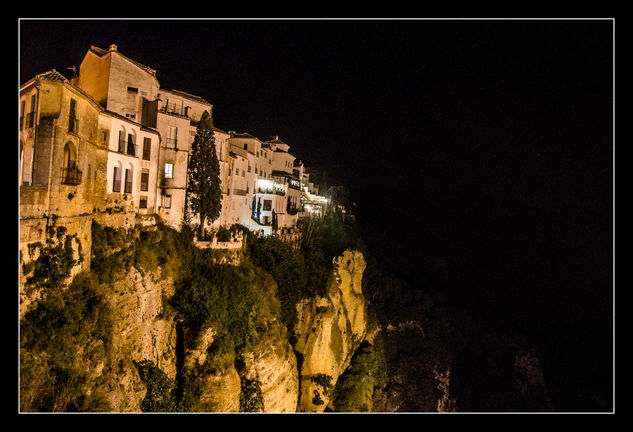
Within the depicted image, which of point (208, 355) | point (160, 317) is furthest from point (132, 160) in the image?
point (208, 355)

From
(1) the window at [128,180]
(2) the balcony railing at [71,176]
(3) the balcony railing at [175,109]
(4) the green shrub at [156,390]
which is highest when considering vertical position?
(3) the balcony railing at [175,109]

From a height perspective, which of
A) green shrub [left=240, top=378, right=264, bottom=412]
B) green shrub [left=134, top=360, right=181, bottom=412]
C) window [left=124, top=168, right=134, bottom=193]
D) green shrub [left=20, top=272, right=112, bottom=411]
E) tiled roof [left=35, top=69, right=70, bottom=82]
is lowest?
green shrub [left=240, top=378, right=264, bottom=412]

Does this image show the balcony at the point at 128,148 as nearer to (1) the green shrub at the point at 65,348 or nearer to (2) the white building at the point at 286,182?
(1) the green shrub at the point at 65,348

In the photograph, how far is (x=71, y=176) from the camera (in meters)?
11.0

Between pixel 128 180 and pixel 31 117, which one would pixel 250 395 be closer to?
pixel 128 180

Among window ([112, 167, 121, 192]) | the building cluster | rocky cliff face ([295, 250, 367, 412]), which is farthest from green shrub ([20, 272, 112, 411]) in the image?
rocky cliff face ([295, 250, 367, 412])

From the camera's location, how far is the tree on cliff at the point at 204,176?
18516mm

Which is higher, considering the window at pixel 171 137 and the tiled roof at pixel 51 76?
the window at pixel 171 137

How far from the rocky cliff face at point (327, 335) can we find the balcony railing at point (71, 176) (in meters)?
14.5

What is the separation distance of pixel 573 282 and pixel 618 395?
78.8m

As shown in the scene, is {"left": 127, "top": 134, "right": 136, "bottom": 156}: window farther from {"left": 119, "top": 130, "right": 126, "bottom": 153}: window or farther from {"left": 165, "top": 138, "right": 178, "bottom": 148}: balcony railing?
{"left": 165, "top": 138, "right": 178, "bottom": 148}: balcony railing

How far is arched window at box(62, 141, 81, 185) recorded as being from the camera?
422 inches

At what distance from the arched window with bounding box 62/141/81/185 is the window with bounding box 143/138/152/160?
545 cm

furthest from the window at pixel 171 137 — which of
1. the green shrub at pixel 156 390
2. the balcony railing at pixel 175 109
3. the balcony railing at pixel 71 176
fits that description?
the green shrub at pixel 156 390
